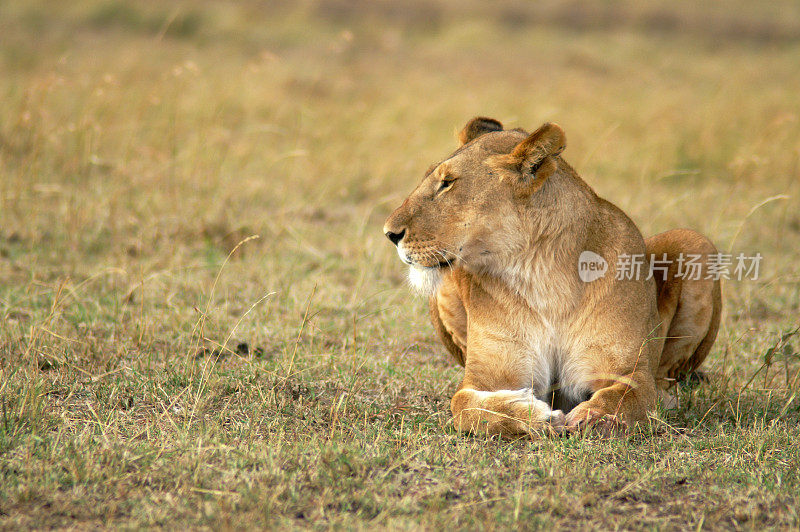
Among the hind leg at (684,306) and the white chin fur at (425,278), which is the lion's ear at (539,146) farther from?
the hind leg at (684,306)

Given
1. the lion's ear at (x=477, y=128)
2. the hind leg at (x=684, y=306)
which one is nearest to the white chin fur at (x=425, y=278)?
the lion's ear at (x=477, y=128)

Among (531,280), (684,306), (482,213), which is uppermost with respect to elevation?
(482,213)

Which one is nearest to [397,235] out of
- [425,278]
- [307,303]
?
[425,278]

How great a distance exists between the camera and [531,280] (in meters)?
3.44

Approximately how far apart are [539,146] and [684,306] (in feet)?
4.05

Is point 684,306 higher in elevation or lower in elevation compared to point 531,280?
lower

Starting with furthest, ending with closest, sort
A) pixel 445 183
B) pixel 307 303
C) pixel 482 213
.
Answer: pixel 307 303
pixel 445 183
pixel 482 213

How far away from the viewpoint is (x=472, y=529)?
2.58 meters

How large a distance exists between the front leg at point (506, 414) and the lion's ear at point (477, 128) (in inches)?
46.4

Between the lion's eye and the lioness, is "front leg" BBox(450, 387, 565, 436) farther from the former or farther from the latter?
the lion's eye

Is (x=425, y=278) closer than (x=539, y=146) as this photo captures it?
No

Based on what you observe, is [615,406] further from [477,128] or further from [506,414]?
[477,128]

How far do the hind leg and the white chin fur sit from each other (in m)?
1.13

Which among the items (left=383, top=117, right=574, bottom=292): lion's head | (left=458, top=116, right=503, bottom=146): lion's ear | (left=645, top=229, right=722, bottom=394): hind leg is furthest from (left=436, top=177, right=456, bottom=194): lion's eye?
(left=645, top=229, right=722, bottom=394): hind leg
